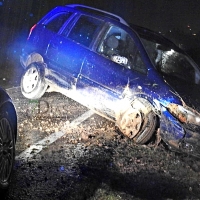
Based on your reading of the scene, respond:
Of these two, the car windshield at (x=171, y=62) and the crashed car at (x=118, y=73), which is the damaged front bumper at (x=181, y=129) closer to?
the crashed car at (x=118, y=73)

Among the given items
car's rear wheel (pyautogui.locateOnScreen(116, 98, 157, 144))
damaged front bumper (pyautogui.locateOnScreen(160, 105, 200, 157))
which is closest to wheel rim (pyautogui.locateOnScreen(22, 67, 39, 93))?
car's rear wheel (pyautogui.locateOnScreen(116, 98, 157, 144))

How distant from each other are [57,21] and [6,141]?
4.03 m

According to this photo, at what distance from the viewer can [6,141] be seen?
344cm

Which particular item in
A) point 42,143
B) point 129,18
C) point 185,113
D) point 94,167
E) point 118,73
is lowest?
point 42,143

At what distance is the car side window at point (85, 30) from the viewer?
238 inches

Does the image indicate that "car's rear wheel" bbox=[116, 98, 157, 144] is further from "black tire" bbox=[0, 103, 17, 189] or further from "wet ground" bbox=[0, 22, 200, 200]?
"black tire" bbox=[0, 103, 17, 189]

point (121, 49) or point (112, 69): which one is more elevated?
point (121, 49)

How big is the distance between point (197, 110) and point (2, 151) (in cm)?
299

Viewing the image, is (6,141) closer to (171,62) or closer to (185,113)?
(185,113)

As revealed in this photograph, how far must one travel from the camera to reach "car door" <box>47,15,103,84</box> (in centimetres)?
605

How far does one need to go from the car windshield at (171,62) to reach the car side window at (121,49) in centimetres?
24

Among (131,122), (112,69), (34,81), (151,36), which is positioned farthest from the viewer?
(34,81)

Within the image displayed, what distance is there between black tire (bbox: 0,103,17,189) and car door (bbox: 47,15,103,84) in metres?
2.65

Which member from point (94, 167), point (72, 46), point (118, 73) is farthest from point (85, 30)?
point (94, 167)
